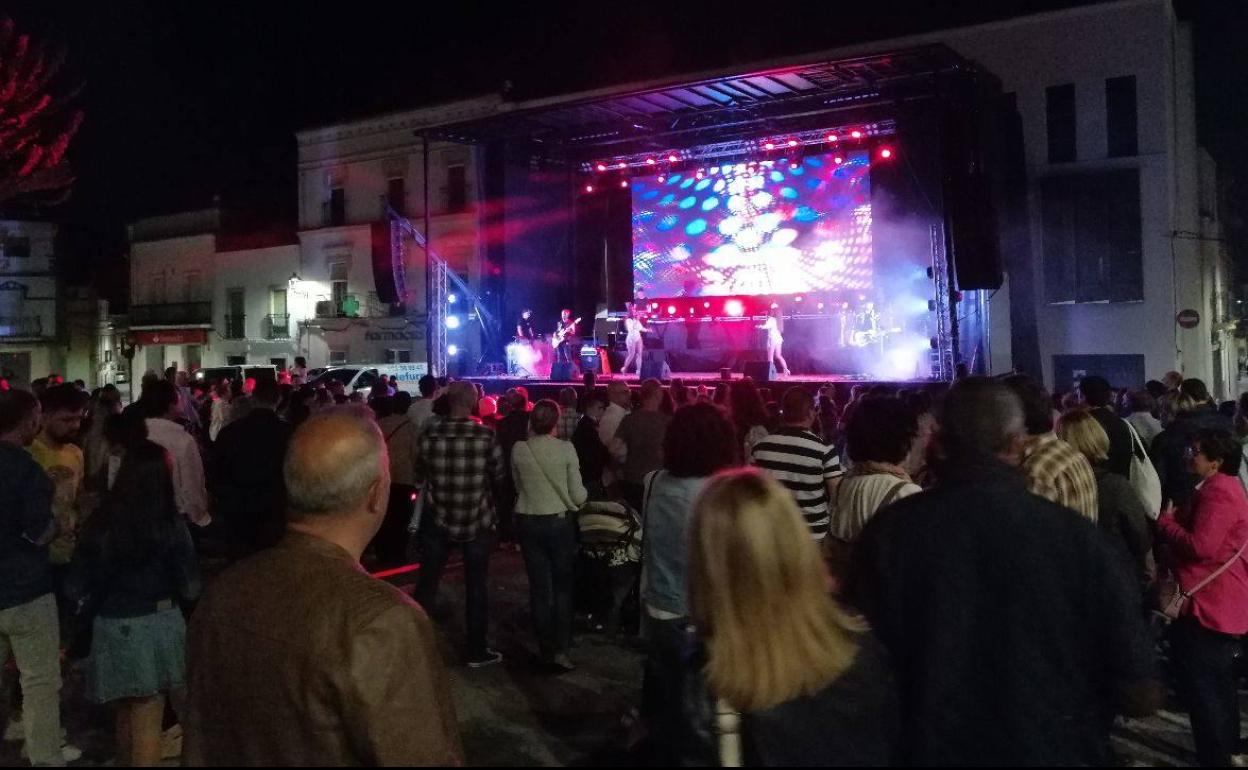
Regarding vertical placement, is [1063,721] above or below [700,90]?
below

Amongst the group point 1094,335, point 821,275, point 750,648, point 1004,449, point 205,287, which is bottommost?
point 750,648

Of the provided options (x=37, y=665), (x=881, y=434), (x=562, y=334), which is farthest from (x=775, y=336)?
(x=37, y=665)

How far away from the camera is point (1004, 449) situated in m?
2.52

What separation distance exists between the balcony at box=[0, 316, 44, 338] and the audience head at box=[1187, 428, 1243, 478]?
43979 mm

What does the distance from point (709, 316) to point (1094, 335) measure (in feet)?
27.0

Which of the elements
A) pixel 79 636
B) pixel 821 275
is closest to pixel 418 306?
pixel 821 275

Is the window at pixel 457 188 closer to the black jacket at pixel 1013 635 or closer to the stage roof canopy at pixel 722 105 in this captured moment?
the stage roof canopy at pixel 722 105

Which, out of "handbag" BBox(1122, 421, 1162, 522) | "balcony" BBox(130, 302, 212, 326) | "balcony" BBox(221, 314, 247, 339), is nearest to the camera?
"handbag" BBox(1122, 421, 1162, 522)

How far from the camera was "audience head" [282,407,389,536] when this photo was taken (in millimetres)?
2141

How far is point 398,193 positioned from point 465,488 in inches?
1021

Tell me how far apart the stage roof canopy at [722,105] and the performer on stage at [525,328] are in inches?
172

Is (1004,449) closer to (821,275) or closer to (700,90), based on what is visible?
(700,90)

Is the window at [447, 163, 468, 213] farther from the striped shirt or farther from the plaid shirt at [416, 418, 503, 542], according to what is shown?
the striped shirt

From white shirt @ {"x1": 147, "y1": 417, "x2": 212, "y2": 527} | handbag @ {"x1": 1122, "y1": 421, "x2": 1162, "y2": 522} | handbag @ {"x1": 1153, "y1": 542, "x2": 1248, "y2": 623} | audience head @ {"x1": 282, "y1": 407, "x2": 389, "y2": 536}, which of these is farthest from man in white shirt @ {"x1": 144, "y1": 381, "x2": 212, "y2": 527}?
handbag @ {"x1": 1122, "y1": 421, "x2": 1162, "y2": 522}
